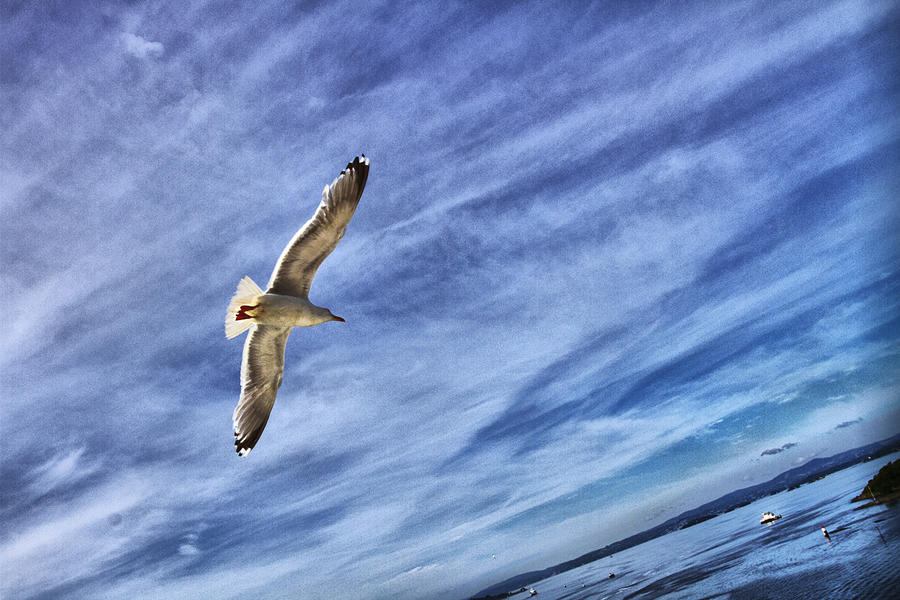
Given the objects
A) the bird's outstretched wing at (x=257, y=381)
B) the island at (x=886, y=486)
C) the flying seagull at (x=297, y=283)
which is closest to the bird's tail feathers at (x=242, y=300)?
the flying seagull at (x=297, y=283)

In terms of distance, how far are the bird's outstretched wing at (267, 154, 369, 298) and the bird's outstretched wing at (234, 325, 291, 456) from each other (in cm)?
115

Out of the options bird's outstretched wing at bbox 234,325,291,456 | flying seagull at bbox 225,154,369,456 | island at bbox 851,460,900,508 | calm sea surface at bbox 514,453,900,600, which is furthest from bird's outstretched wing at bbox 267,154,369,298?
island at bbox 851,460,900,508

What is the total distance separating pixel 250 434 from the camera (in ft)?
29.4

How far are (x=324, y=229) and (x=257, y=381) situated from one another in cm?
298

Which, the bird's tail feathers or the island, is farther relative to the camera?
the island

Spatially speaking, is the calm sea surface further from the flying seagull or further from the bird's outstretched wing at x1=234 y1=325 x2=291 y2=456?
the flying seagull

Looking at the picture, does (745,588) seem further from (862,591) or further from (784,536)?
(784,536)

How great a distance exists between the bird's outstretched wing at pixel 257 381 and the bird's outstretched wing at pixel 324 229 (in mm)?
1145

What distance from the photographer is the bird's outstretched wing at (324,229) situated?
762 cm

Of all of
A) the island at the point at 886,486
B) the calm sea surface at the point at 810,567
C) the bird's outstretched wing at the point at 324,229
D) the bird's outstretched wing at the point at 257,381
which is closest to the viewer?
the bird's outstretched wing at the point at 324,229

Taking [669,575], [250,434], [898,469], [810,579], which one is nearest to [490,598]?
[669,575]

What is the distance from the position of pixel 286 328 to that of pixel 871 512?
141 feet

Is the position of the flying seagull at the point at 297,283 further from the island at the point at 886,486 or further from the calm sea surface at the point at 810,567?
the island at the point at 886,486

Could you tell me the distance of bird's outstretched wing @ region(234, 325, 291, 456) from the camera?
8.84m
